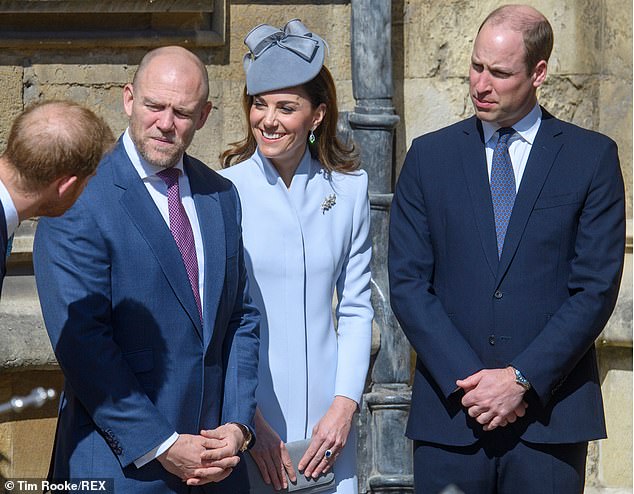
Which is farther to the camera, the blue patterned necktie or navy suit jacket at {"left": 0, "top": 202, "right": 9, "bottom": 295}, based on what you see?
the blue patterned necktie

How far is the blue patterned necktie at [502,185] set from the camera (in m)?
3.86

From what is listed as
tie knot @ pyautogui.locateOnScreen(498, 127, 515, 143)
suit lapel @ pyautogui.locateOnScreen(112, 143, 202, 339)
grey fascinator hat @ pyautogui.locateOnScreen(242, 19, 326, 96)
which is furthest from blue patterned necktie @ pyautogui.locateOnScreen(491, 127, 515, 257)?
suit lapel @ pyautogui.locateOnScreen(112, 143, 202, 339)

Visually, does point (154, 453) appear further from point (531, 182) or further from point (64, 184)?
point (531, 182)

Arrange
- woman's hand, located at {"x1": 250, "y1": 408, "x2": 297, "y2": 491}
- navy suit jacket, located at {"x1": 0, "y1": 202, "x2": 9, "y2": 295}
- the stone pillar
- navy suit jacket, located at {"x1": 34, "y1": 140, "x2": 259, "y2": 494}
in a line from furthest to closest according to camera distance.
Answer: the stone pillar → woman's hand, located at {"x1": 250, "y1": 408, "x2": 297, "y2": 491} → navy suit jacket, located at {"x1": 34, "y1": 140, "x2": 259, "y2": 494} → navy suit jacket, located at {"x1": 0, "y1": 202, "x2": 9, "y2": 295}

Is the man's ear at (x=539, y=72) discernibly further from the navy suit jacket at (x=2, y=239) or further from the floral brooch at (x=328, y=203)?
the navy suit jacket at (x=2, y=239)

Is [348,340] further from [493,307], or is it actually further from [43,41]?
[43,41]

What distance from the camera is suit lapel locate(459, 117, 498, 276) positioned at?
3838 millimetres

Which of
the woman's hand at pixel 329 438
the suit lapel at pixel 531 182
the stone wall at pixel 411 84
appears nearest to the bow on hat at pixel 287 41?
the suit lapel at pixel 531 182

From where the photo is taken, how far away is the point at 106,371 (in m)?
3.15

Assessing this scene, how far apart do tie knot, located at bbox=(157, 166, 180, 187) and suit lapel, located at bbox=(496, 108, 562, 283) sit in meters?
1.00

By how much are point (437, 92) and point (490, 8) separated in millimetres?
421

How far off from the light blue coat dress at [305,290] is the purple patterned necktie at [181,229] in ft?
1.47

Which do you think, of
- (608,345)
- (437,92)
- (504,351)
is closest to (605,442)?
(608,345)

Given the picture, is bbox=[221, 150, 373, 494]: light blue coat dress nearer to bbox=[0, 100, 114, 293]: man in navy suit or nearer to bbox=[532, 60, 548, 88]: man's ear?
bbox=[532, 60, 548, 88]: man's ear
